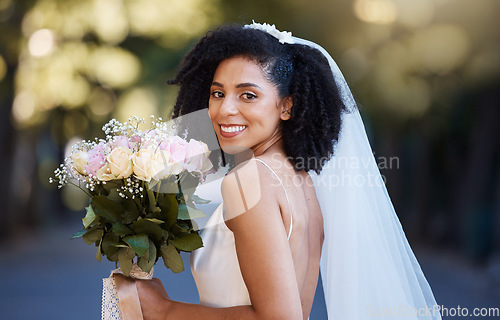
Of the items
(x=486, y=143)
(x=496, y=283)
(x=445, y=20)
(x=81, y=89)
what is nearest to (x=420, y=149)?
(x=486, y=143)

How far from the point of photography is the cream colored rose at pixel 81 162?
6.53 feet

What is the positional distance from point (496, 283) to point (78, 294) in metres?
5.68

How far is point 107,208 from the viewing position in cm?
193

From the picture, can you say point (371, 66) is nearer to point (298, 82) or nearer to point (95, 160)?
point (298, 82)

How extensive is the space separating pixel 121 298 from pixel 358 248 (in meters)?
0.96

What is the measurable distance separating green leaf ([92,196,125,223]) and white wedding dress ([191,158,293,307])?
338mm

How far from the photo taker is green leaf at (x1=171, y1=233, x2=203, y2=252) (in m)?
1.97

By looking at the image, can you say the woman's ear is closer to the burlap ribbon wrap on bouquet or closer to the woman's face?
the woman's face

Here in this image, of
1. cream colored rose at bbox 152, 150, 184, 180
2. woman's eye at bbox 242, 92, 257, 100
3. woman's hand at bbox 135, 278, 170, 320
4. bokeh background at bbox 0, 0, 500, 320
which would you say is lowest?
woman's hand at bbox 135, 278, 170, 320

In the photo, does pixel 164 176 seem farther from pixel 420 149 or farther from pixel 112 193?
pixel 420 149

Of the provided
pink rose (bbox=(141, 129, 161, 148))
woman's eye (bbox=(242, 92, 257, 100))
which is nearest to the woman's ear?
woman's eye (bbox=(242, 92, 257, 100))

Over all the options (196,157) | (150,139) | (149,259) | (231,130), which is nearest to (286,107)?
(231,130)

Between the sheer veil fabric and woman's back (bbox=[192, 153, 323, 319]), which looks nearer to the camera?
woman's back (bbox=[192, 153, 323, 319])

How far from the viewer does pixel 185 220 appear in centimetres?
201
